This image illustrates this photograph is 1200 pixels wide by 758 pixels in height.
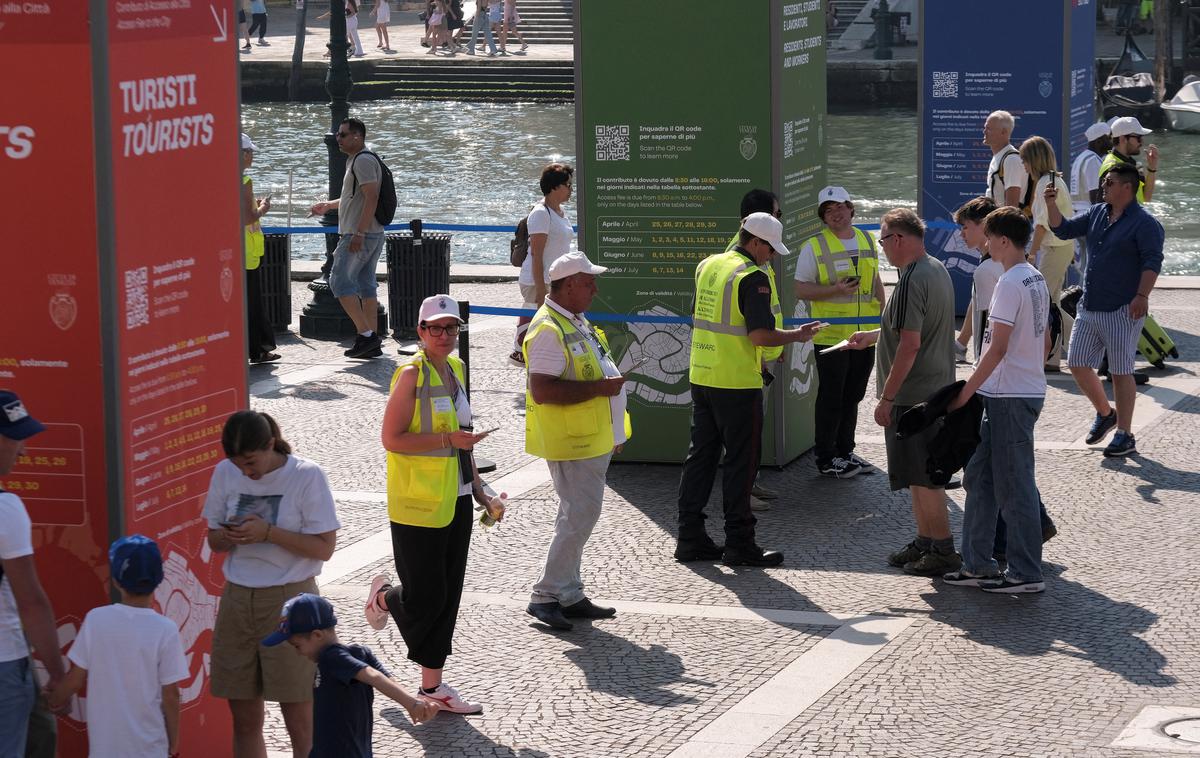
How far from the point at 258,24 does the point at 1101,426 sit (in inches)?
1800

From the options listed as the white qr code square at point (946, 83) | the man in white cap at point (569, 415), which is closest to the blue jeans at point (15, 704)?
the man in white cap at point (569, 415)

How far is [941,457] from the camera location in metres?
8.61

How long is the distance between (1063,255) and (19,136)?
9.75 metres

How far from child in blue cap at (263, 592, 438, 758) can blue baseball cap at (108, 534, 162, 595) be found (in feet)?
1.42

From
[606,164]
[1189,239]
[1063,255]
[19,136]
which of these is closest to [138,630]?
[19,136]

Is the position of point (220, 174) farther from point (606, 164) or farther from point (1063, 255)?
point (1063, 255)

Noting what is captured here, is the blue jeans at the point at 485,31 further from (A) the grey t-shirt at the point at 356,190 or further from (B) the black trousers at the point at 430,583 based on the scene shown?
(B) the black trousers at the point at 430,583

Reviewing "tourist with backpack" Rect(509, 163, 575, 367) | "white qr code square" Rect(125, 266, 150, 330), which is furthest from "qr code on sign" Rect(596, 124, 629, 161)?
"white qr code square" Rect(125, 266, 150, 330)

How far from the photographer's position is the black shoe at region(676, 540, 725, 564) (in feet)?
30.5

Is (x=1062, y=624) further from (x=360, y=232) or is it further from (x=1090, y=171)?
(x=360, y=232)

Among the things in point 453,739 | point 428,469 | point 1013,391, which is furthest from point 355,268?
point 453,739

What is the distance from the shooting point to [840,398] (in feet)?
35.6

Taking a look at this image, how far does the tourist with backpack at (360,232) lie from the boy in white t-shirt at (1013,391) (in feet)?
23.4

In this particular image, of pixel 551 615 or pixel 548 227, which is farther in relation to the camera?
pixel 548 227
